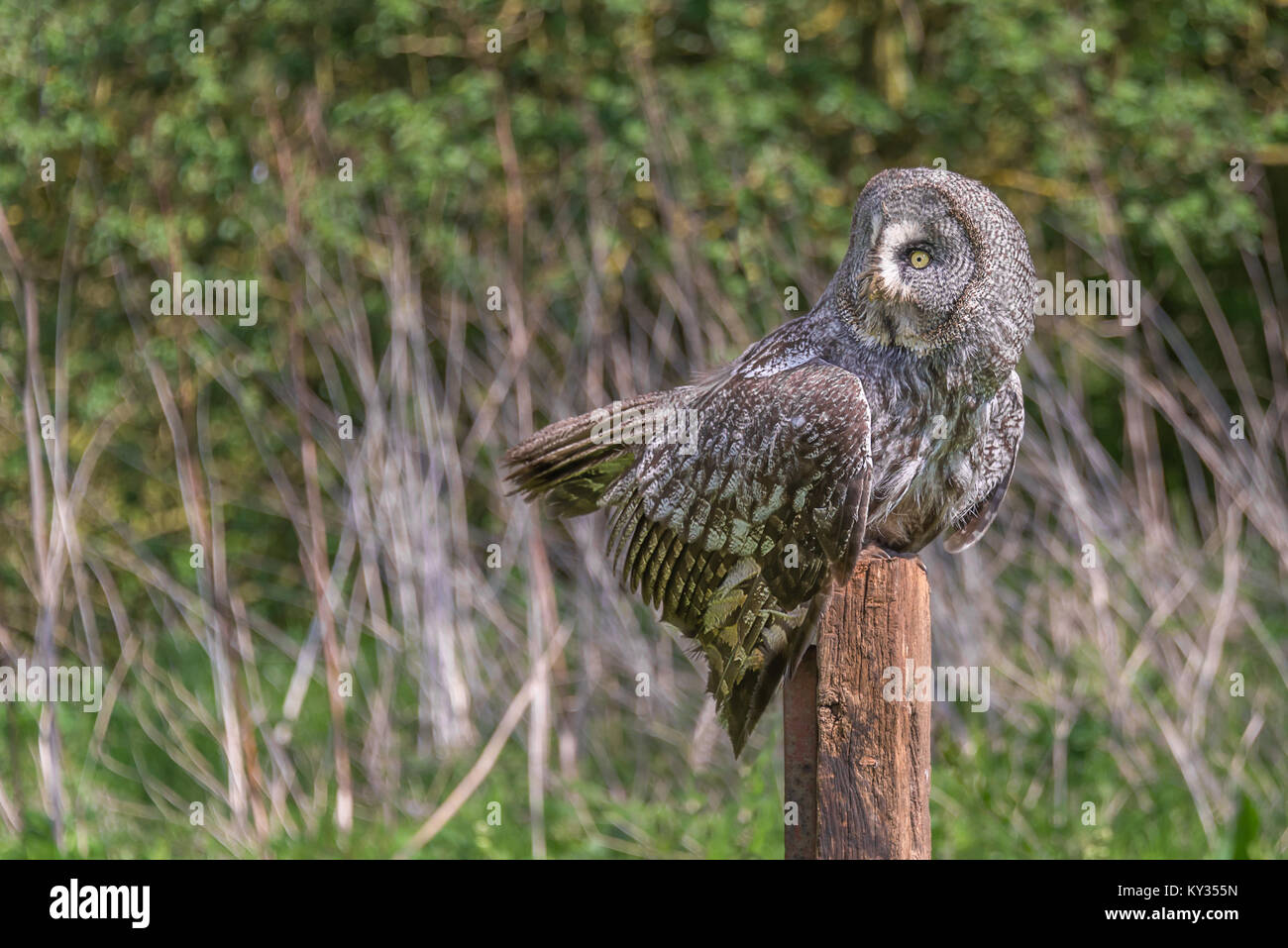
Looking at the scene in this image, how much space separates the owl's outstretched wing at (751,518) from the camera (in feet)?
7.86

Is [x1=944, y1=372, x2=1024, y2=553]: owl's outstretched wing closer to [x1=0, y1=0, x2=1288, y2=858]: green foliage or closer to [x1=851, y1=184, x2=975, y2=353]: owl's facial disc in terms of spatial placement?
[x1=851, y1=184, x2=975, y2=353]: owl's facial disc

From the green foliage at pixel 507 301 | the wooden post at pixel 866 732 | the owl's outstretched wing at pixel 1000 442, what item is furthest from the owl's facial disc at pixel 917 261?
the green foliage at pixel 507 301

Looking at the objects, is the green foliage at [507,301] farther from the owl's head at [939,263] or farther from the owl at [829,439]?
the owl's head at [939,263]

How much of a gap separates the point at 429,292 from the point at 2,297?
1701mm

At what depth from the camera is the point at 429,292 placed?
5.61 meters

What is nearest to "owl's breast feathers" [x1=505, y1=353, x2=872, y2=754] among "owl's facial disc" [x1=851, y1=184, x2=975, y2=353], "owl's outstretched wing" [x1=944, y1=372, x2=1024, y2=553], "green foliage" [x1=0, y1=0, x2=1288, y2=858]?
"owl's facial disc" [x1=851, y1=184, x2=975, y2=353]

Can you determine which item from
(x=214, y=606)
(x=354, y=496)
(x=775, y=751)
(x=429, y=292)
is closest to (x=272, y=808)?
(x=214, y=606)

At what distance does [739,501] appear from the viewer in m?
2.56

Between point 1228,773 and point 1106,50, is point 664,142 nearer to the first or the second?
point 1106,50

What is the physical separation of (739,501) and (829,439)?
0.80ft

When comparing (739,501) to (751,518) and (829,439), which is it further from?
(829,439)

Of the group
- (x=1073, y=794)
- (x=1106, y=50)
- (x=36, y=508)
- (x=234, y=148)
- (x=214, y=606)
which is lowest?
(x=1073, y=794)

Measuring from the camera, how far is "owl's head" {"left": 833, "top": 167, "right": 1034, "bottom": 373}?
2420 mm

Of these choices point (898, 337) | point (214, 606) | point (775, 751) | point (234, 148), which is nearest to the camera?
point (898, 337)
